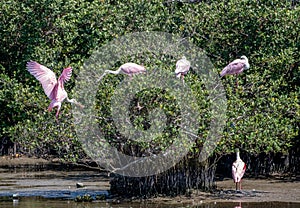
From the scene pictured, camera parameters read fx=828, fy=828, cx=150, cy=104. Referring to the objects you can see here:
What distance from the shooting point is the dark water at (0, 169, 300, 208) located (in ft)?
46.4

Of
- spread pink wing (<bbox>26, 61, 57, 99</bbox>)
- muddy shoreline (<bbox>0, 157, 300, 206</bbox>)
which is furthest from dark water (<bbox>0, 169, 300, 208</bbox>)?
spread pink wing (<bbox>26, 61, 57, 99</bbox>)

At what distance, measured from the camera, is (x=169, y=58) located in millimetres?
15039

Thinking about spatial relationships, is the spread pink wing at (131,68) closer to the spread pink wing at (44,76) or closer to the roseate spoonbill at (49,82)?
the roseate spoonbill at (49,82)

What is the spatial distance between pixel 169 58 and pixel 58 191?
3664 mm

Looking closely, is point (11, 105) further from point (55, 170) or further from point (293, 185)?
point (293, 185)

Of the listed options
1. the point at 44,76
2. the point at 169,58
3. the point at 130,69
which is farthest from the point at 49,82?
the point at 169,58

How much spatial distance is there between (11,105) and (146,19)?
155 inches

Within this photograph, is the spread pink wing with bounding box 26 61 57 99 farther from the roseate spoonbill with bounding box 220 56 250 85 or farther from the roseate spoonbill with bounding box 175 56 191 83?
the roseate spoonbill with bounding box 220 56 250 85


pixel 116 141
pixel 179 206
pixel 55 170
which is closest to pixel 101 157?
pixel 116 141

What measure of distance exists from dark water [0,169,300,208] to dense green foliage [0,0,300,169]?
2.63 feet

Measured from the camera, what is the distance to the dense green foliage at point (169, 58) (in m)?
15.0

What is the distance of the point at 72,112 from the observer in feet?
48.1

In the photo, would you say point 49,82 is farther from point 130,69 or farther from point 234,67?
point 234,67

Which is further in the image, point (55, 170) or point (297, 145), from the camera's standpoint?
point (55, 170)
